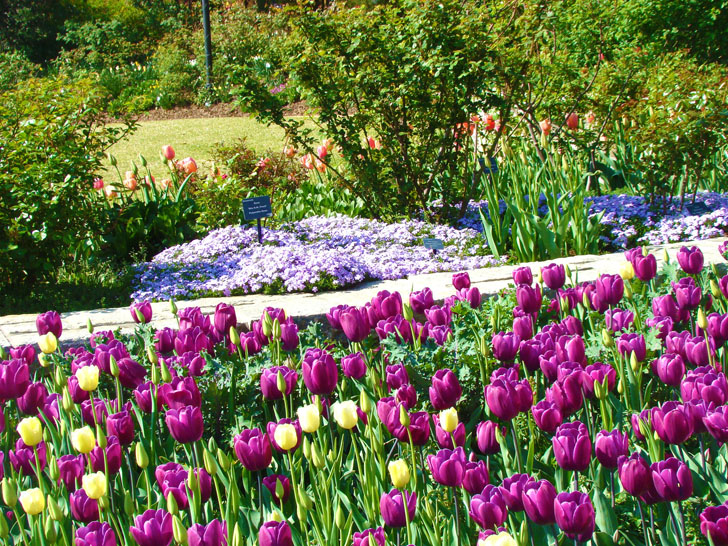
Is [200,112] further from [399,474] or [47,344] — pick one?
[399,474]

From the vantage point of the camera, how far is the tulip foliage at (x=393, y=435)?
1.47 metres

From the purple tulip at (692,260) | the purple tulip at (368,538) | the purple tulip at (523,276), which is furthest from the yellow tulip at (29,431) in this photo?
the purple tulip at (692,260)

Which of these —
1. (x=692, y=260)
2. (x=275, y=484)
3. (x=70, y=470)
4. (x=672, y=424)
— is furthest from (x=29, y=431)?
(x=692, y=260)

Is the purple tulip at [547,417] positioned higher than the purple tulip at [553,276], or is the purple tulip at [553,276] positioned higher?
the purple tulip at [553,276]

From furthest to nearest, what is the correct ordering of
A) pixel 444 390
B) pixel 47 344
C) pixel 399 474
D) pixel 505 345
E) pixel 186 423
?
pixel 47 344 < pixel 505 345 < pixel 444 390 < pixel 186 423 < pixel 399 474

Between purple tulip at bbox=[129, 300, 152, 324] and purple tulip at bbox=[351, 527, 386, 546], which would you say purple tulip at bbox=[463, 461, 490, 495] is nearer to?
purple tulip at bbox=[351, 527, 386, 546]

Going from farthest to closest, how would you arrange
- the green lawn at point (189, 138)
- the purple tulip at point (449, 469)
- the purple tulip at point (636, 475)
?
1. the green lawn at point (189, 138)
2. the purple tulip at point (449, 469)
3. the purple tulip at point (636, 475)

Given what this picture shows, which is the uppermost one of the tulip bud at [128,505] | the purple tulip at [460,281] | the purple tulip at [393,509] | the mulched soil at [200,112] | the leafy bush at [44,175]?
the mulched soil at [200,112]

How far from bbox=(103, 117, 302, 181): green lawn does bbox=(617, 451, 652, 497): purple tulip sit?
9409 mm

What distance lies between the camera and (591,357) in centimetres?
247

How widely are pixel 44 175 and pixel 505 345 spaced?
315 centimetres

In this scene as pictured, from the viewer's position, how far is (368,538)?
132cm

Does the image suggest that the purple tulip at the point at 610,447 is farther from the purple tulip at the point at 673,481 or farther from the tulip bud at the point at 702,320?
the tulip bud at the point at 702,320

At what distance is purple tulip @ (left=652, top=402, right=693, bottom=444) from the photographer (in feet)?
5.16
